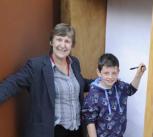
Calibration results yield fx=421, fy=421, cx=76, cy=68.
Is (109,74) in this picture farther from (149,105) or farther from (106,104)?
(149,105)

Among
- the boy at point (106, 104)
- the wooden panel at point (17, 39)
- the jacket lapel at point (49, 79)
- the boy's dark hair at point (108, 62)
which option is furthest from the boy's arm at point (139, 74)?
the wooden panel at point (17, 39)

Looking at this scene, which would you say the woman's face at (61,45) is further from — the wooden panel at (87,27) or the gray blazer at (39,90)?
the wooden panel at (87,27)

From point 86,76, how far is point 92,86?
16.8 inches

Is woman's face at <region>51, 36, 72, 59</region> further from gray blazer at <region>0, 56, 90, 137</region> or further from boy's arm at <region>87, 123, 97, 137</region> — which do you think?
boy's arm at <region>87, 123, 97, 137</region>

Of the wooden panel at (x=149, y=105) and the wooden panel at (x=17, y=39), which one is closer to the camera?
the wooden panel at (x=149, y=105)

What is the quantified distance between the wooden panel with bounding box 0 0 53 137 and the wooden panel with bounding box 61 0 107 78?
0.42ft

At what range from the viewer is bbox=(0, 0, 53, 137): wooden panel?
72.7 inches

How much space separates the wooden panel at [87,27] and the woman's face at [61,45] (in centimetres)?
33

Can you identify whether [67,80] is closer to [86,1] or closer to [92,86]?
[92,86]

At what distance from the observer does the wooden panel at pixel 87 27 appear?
85.4 inches

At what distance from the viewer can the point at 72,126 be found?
1.89 metres

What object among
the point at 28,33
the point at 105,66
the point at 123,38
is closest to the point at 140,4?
the point at 123,38

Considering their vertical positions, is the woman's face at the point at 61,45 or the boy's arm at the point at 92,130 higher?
the woman's face at the point at 61,45

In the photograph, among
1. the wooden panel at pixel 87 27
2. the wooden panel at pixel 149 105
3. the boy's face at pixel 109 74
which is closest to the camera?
Answer: the wooden panel at pixel 149 105
